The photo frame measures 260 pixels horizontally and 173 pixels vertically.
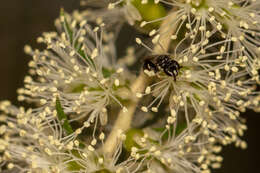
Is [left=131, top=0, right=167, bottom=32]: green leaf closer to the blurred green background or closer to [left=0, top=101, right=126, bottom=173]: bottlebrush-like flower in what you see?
[left=0, top=101, right=126, bottom=173]: bottlebrush-like flower

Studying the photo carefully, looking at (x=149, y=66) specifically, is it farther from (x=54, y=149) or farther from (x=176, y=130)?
(x=54, y=149)

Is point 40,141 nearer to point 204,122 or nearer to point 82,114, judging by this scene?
point 82,114

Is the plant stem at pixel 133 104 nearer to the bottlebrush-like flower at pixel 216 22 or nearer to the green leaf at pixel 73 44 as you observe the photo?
the bottlebrush-like flower at pixel 216 22

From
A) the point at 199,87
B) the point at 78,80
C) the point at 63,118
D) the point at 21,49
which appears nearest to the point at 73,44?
the point at 78,80

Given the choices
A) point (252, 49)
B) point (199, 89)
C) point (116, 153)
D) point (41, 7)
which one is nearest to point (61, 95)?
point (116, 153)

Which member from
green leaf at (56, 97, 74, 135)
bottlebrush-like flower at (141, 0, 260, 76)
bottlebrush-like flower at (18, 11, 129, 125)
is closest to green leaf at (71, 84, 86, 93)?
bottlebrush-like flower at (18, 11, 129, 125)

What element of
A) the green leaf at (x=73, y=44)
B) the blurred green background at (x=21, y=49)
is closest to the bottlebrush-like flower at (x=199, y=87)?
the green leaf at (x=73, y=44)
